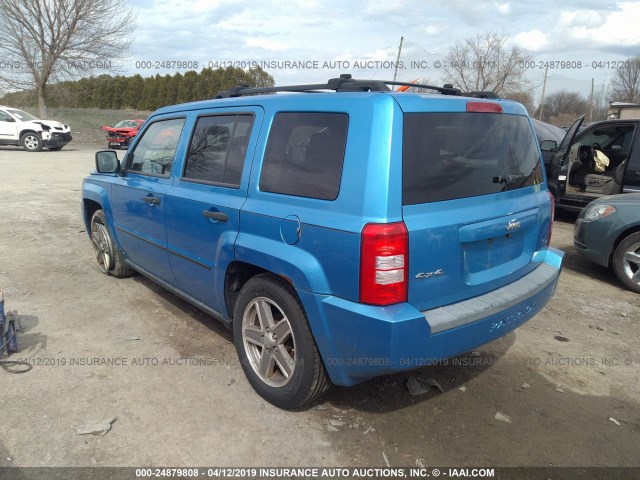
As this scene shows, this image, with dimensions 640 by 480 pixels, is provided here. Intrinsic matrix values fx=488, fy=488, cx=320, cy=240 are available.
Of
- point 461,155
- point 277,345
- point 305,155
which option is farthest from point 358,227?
point 277,345

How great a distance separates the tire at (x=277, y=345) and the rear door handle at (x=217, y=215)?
16.9 inches

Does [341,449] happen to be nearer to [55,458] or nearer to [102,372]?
[55,458]

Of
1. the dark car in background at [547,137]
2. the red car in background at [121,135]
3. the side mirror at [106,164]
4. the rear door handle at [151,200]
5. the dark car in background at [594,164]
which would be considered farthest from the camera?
the red car in background at [121,135]

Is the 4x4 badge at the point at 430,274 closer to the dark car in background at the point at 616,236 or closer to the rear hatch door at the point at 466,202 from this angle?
the rear hatch door at the point at 466,202

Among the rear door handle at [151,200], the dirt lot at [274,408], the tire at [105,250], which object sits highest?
the rear door handle at [151,200]

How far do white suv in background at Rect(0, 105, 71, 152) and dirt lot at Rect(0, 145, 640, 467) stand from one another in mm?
19359

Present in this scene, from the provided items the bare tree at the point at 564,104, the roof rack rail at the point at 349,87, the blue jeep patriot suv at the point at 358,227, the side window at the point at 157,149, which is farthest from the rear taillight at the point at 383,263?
the bare tree at the point at 564,104

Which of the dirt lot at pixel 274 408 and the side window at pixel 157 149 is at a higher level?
the side window at pixel 157 149

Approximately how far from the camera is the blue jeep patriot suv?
2.38 m

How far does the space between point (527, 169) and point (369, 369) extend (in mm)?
1710

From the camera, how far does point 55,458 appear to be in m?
2.54

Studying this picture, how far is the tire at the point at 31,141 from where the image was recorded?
21125 millimetres

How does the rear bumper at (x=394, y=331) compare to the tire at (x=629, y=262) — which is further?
the tire at (x=629, y=262)

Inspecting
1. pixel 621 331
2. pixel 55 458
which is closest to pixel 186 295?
pixel 55 458
